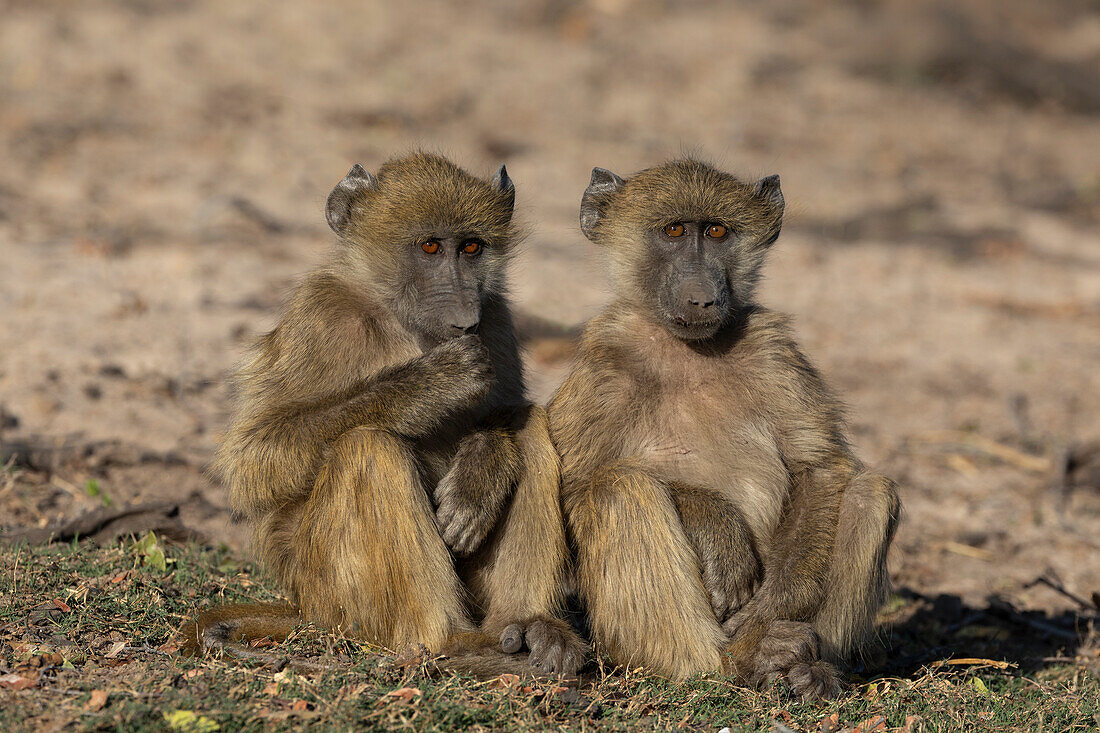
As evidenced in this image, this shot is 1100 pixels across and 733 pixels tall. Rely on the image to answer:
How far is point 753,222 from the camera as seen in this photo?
4902mm

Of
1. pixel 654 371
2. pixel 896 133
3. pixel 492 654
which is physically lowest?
pixel 492 654

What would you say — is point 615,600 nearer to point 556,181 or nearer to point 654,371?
point 654,371

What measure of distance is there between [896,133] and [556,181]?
5.00 m

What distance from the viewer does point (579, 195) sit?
12.1 m

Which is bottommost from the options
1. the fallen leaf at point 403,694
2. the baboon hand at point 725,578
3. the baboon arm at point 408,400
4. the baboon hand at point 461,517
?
the fallen leaf at point 403,694

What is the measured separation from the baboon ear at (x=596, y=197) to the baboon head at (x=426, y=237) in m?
0.41

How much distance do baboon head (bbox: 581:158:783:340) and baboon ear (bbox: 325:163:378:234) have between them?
0.96m

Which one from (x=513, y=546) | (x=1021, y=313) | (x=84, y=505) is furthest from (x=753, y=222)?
(x=1021, y=313)

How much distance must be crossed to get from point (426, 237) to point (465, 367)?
62cm

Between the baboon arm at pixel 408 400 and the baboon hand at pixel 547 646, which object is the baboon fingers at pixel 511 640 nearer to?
the baboon hand at pixel 547 646

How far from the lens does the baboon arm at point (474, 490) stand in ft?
14.1

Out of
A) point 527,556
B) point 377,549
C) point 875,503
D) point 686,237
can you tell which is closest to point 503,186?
point 686,237

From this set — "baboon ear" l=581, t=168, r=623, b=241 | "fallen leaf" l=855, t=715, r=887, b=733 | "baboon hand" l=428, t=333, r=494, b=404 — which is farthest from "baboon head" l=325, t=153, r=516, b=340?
"fallen leaf" l=855, t=715, r=887, b=733

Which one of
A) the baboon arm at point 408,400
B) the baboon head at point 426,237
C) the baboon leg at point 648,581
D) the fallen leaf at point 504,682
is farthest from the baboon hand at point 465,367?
the fallen leaf at point 504,682
